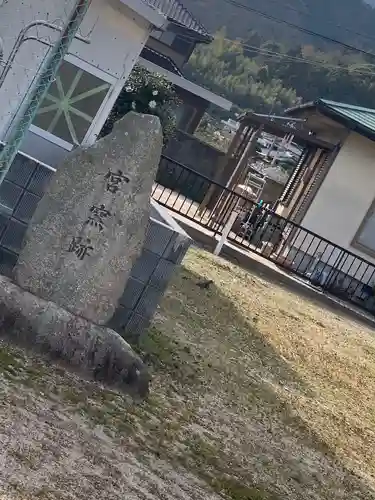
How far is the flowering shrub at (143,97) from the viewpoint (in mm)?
16703

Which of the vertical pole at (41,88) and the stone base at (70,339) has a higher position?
the vertical pole at (41,88)

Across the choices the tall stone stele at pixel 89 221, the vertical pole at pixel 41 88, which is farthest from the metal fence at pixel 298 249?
the vertical pole at pixel 41 88

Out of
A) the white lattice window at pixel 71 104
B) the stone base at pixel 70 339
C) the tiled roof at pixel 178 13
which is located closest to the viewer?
the stone base at pixel 70 339

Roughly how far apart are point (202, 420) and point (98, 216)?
1.69m

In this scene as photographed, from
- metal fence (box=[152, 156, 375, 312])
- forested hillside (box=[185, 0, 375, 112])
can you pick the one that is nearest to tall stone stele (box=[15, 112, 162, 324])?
metal fence (box=[152, 156, 375, 312])

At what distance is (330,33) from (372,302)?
4695 centimetres

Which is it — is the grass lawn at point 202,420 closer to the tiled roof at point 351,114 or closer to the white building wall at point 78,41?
the white building wall at point 78,41

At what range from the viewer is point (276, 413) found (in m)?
6.63

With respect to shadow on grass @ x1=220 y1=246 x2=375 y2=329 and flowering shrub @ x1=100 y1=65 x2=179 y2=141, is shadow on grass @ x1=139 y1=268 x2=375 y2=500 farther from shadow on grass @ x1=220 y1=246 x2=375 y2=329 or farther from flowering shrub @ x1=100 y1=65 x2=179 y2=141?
flowering shrub @ x1=100 y1=65 x2=179 y2=141

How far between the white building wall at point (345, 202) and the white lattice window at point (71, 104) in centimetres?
702

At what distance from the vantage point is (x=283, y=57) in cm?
4397

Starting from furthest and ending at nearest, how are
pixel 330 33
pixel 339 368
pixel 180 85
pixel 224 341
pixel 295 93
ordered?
pixel 330 33 → pixel 295 93 → pixel 180 85 → pixel 339 368 → pixel 224 341

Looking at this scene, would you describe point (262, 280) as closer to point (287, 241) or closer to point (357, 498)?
point (287, 241)

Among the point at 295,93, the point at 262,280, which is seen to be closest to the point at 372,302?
the point at 262,280
